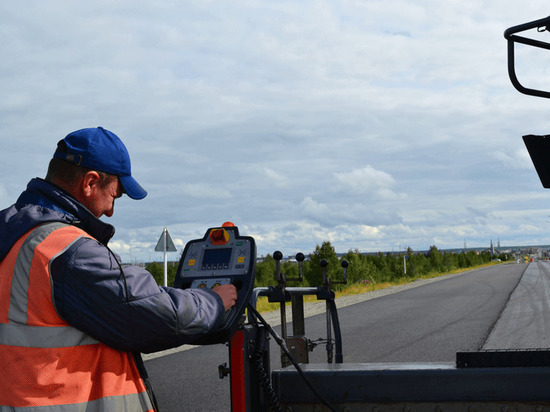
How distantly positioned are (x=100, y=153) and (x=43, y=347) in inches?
27.0

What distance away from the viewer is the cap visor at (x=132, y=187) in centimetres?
251

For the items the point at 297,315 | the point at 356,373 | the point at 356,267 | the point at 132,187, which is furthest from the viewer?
the point at 356,267

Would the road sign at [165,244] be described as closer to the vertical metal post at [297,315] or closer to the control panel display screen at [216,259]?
the vertical metal post at [297,315]

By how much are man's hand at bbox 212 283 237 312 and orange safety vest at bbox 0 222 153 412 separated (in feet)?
1.65

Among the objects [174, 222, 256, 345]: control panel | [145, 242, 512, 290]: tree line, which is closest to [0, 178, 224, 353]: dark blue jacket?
[174, 222, 256, 345]: control panel

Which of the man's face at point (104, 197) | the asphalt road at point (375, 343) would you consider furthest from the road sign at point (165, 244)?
the man's face at point (104, 197)

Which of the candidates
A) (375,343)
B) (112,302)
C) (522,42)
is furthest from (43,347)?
(375,343)

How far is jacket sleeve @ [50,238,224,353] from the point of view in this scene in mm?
2143

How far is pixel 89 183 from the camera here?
2.41 metres

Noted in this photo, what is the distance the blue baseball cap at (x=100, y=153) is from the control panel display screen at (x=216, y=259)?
1.81 feet

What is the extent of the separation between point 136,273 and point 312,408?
0.99 meters

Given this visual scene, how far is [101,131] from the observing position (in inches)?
98.3

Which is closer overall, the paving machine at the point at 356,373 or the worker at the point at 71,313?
the worker at the point at 71,313

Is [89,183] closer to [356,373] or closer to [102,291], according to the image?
[102,291]
